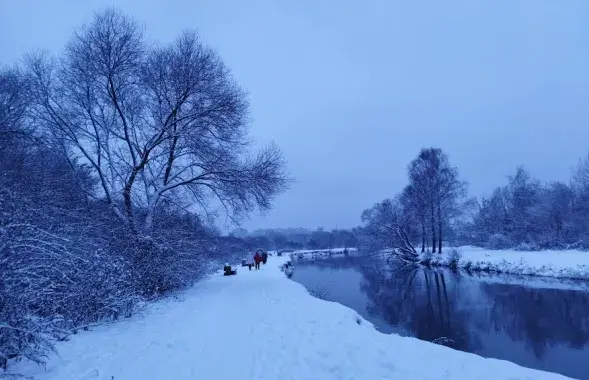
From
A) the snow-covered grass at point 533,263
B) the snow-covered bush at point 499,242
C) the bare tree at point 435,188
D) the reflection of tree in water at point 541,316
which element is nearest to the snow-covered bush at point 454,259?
the snow-covered grass at point 533,263

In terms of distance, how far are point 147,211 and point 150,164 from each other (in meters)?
2.16

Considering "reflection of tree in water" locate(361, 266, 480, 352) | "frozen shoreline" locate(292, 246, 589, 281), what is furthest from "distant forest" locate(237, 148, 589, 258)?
"reflection of tree in water" locate(361, 266, 480, 352)

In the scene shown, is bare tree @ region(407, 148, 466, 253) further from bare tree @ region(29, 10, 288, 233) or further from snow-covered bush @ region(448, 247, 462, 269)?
bare tree @ region(29, 10, 288, 233)

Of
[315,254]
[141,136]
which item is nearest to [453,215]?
[141,136]

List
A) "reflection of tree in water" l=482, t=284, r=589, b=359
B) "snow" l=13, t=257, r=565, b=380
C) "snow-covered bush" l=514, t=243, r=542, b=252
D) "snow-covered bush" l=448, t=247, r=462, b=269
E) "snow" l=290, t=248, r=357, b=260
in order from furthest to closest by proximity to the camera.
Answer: "snow" l=290, t=248, r=357, b=260
"snow-covered bush" l=514, t=243, r=542, b=252
"snow-covered bush" l=448, t=247, r=462, b=269
"reflection of tree in water" l=482, t=284, r=589, b=359
"snow" l=13, t=257, r=565, b=380

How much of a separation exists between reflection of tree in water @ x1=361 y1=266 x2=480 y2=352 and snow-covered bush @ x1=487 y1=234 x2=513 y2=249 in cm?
1618

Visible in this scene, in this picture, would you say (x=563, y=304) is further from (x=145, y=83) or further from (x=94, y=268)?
(x=145, y=83)

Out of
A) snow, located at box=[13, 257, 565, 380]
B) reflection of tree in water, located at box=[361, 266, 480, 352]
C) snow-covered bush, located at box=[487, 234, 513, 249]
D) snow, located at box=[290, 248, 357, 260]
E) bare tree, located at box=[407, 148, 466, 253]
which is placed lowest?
reflection of tree in water, located at box=[361, 266, 480, 352]

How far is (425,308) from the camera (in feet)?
50.2

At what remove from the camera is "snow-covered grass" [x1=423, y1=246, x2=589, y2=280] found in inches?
830

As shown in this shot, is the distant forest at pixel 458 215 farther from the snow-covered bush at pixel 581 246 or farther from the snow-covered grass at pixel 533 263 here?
the snow-covered grass at pixel 533 263

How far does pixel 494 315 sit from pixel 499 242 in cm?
2808

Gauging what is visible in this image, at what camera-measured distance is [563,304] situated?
14.6 m

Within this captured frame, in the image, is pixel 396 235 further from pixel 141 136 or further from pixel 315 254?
pixel 315 254
